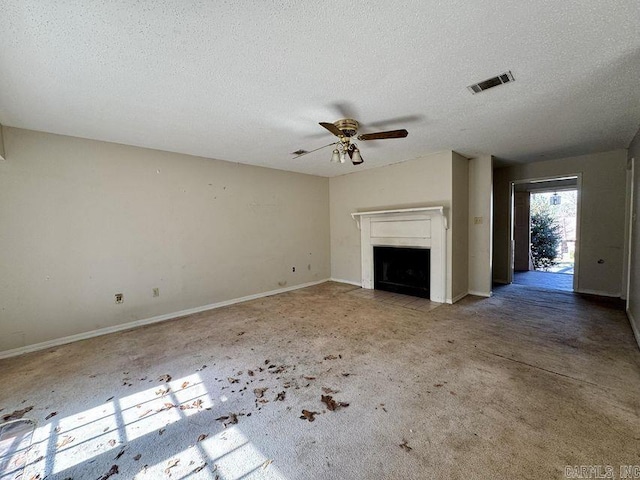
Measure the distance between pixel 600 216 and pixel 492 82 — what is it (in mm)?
4200

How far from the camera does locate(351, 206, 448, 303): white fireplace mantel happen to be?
421cm

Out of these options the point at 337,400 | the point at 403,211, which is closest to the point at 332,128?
the point at 337,400

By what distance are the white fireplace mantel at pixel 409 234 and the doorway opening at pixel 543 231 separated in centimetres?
285

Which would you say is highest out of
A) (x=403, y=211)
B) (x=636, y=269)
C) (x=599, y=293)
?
(x=403, y=211)

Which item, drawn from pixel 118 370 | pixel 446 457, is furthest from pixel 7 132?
pixel 446 457

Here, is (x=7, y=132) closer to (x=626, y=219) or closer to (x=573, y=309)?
(x=573, y=309)

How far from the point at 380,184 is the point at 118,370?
4.60 m

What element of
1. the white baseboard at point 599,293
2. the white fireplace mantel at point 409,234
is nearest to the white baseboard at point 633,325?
the white baseboard at point 599,293

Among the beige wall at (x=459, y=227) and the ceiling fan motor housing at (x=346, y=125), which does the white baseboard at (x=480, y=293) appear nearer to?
the beige wall at (x=459, y=227)

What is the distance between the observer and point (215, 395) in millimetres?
2037

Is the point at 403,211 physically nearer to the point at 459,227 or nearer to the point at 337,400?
the point at 459,227

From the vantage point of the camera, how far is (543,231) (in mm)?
7711

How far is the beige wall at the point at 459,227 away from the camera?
4.18 m

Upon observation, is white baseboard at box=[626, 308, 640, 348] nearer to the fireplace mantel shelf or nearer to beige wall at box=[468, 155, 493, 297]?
beige wall at box=[468, 155, 493, 297]
